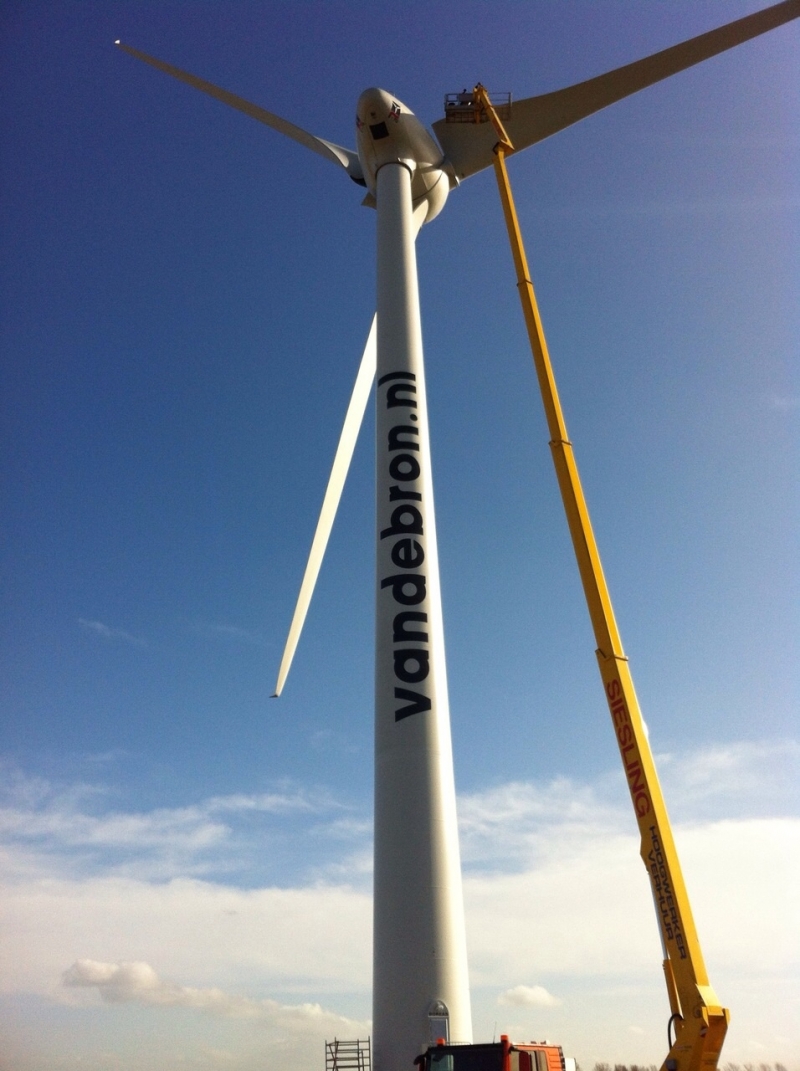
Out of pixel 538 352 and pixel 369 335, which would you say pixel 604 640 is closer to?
pixel 538 352

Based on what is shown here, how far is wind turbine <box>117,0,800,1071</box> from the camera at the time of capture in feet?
→ 64.7

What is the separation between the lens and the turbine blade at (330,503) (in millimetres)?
32188

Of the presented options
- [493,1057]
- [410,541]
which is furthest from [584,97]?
[493,1057]

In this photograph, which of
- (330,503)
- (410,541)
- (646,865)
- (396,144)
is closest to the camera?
(646,865)

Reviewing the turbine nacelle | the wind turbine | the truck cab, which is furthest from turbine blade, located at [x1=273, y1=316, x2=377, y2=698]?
the truck cab

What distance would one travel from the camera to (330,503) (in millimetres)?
32438

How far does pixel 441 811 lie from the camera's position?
849 inches

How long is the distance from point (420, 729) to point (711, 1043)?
35.8 ft

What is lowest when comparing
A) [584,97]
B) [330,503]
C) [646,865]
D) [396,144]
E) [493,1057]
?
[493,1057]

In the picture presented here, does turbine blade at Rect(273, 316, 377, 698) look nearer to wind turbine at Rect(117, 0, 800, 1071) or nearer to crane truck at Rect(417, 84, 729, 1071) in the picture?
wind turbine at Rect(117, 0, 800, 1071)

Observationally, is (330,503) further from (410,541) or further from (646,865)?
(646,865)

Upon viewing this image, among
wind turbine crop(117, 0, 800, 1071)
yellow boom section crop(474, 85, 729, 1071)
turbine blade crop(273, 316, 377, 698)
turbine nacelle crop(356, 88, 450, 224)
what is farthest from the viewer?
turbine nacelle crop(356, 88, 450, 224)

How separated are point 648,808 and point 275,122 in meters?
34.1

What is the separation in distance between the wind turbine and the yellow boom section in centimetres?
88
